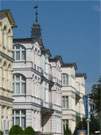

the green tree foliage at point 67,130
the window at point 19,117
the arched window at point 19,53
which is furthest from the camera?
the green tree foliage at point 67,130

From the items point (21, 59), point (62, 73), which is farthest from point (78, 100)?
point (21, 59)

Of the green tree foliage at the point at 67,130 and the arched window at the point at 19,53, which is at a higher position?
the arched window at the point at 19,53

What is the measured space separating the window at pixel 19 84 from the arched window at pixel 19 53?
7.26 feet

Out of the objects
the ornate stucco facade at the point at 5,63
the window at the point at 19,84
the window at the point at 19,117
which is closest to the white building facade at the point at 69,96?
the window at the point at 19,84

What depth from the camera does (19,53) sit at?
67625mm

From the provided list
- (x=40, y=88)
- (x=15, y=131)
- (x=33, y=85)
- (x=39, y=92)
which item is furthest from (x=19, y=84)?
(x=15, y=131)

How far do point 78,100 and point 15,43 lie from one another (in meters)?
44.1

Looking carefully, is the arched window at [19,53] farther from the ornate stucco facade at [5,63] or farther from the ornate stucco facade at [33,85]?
the ornate stucco facade at [5,63]

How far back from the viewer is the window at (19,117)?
66062 millimetres

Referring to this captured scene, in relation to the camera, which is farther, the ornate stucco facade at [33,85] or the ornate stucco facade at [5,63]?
the ornate stucco facade at [33,85]

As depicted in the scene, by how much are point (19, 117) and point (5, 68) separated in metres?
14.3

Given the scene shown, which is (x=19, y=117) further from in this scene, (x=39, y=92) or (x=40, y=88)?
(x=40, y=88)

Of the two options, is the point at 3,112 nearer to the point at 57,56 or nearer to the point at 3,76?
the point at 3,76

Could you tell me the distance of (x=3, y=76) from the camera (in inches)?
2055
